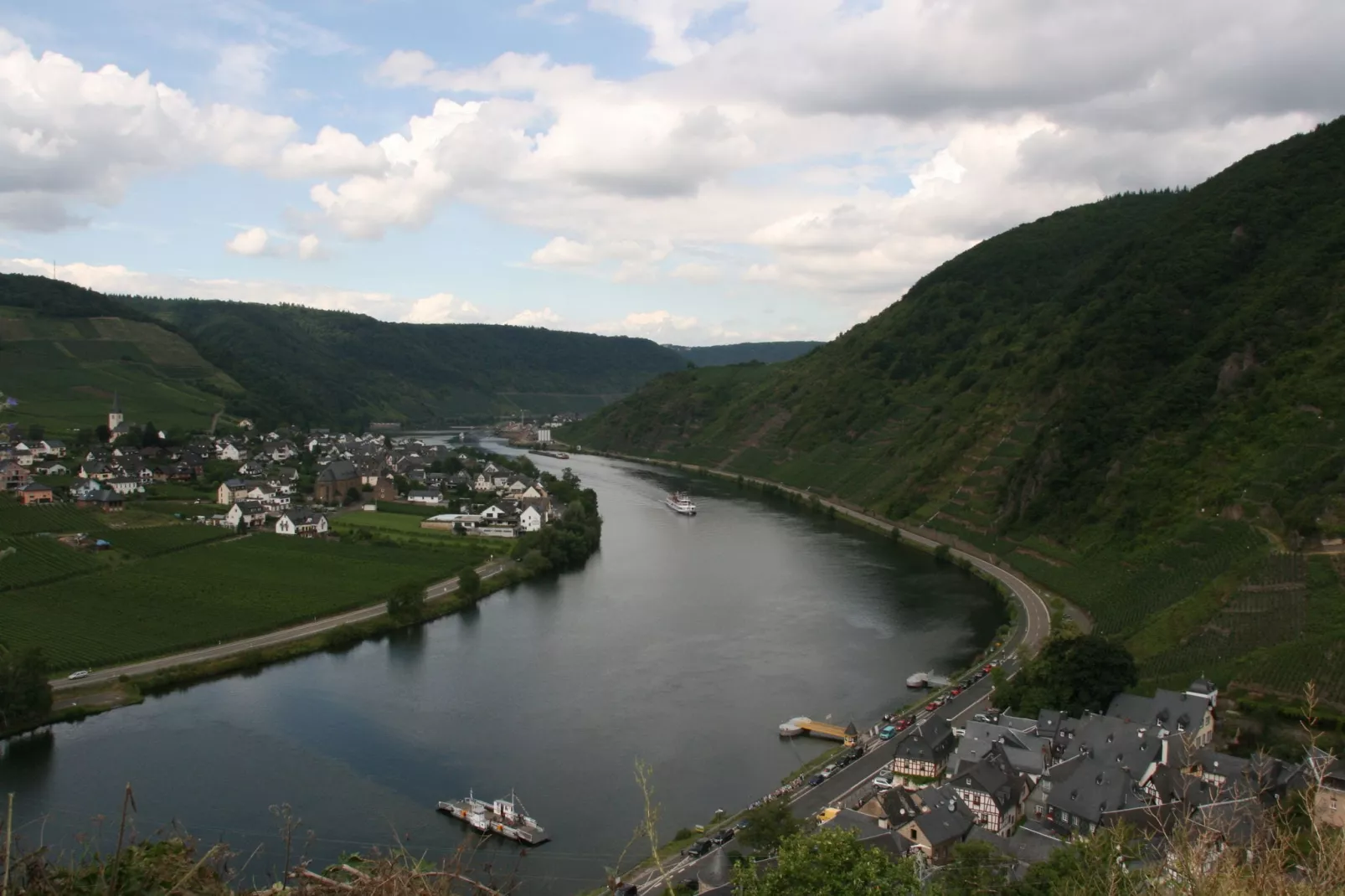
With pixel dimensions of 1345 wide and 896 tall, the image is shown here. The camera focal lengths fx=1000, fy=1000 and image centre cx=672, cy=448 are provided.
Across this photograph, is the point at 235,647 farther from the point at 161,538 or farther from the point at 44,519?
the point at 44,519

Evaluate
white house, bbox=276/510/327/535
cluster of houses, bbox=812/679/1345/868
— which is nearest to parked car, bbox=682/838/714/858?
cluster of houses, bbox=812/679/1345/868

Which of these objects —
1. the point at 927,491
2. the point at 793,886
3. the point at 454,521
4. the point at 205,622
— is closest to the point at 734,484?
the point at 927,491

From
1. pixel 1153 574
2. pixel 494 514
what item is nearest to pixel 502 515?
pixel 494 514

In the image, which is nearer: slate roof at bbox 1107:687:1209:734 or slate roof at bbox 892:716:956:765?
slate roof at bbox 892:716:956:765

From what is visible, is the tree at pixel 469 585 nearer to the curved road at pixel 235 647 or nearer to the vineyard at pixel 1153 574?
the curved road at pixel 235 647

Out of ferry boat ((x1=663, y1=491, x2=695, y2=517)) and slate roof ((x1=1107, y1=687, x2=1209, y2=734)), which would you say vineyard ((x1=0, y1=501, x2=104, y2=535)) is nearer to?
ferry boat ((x1=663, y1=491, x2=695, y2=517))

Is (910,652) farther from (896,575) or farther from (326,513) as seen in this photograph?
(326,513)
